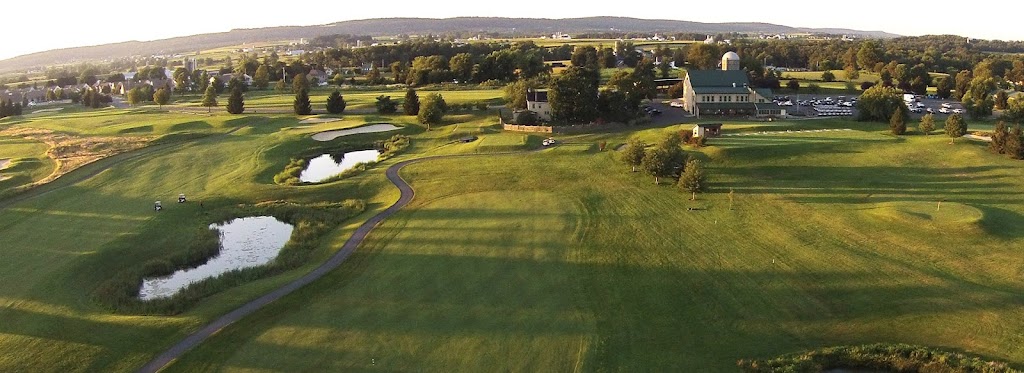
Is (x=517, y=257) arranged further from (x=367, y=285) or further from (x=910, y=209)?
(x=910, y=209)

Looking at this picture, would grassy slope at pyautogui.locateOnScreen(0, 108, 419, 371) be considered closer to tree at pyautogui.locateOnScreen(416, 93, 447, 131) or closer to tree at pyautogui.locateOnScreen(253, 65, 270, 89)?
tree at pyautogui.locateOnScreen(416, 93, 447, 131)

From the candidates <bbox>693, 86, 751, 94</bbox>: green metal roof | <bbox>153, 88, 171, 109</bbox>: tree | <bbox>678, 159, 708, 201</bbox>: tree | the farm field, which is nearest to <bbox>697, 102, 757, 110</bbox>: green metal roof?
<bbox>693, 86, 751, 94</bbox>: green metal roof

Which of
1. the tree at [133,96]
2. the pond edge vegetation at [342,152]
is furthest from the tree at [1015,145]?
the tree at [133,96]

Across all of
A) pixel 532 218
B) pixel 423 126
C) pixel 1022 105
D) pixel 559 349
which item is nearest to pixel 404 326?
pixel 559 349

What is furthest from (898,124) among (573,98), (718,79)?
(573,98)

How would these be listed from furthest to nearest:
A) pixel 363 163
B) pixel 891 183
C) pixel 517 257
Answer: pixel 363 163
pixel 891 183
pixel 517 257

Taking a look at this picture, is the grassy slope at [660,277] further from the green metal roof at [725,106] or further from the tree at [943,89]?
the tree at [943,89]
